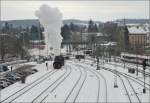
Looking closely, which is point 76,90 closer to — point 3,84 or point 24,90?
point 24,90

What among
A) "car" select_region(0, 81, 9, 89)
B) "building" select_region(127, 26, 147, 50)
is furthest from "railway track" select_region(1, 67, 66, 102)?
"building" select_region(127, 26, 147, 50)

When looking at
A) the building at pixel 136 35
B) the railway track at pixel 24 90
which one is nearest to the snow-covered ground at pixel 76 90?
the railway track at pixel 24 90

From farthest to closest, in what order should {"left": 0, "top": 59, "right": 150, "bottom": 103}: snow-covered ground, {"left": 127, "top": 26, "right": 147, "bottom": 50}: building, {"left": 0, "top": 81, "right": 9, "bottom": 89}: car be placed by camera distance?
{"left": 127, "top": 26, "right": 147, "bottom": 50}: building
{"left": 0, "top": 81, "right": 9, "bottom": 89}: car
{"left": 0, "top": 59, "right": 150, "bottom": 103}: snow-covered ground

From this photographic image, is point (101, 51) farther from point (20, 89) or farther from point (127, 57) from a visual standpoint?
point (20, 89)

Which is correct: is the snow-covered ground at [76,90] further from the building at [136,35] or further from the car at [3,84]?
the building at [136,35]

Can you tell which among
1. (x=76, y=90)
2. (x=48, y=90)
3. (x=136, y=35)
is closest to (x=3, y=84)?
(x=48, y=90)

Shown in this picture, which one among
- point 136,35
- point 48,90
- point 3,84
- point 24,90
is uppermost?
point 136,35

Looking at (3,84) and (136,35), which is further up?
(136,35)

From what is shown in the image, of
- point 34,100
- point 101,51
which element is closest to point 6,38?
point 101,51

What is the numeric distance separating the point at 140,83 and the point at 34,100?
1744 centimetres

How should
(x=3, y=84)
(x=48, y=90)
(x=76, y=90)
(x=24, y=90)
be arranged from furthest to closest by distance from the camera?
(x=3, y=84) → (x=48, y=90) → (x=76, y=90) → (x=24, y=90)

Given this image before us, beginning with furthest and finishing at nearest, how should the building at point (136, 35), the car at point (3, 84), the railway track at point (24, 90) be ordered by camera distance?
the building at point (136, 35) → the car at point (3, 84) → the railway track at point (24, 90)

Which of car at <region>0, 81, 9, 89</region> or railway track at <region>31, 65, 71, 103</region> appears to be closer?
railway track at <region>31, 65, 71, 103</region>

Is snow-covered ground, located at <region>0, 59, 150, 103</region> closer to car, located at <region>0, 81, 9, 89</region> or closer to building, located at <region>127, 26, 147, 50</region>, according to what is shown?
car, located at <region>0, 81, 9, 89</region>
